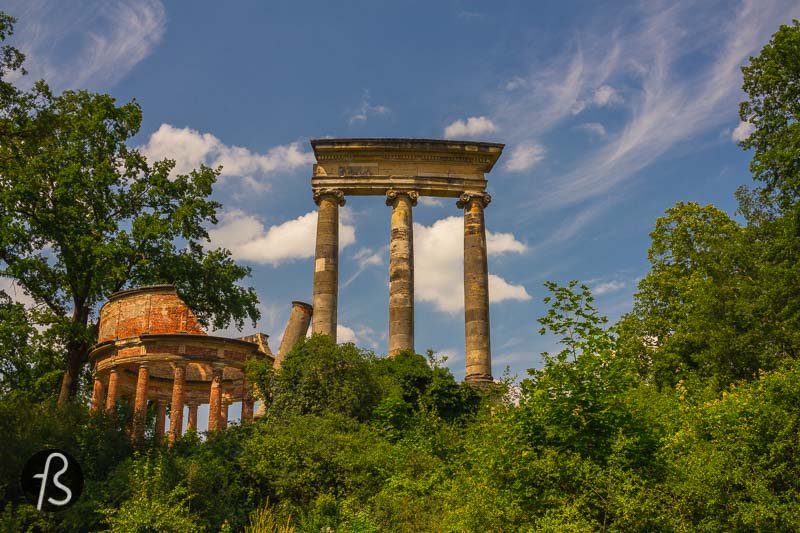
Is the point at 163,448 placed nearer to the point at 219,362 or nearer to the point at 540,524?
the point at 219,362

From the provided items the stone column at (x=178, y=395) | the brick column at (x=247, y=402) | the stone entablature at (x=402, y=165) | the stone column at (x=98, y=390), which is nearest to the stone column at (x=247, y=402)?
the brick column at (x=247, y=402)

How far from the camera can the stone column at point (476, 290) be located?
106ft

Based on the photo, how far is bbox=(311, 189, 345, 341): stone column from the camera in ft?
106

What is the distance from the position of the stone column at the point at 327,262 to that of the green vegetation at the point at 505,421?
11.6ft

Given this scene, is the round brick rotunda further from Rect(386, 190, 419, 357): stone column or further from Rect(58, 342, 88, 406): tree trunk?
Rect(386, 190, 419, 357): stone column

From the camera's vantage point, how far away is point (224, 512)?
17.5 metres

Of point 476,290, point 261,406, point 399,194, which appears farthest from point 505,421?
point 399,194

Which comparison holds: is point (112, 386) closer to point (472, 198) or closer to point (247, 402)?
point (247, 402)

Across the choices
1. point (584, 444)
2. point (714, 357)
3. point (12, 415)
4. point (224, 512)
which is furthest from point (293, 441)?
point (714, 357)

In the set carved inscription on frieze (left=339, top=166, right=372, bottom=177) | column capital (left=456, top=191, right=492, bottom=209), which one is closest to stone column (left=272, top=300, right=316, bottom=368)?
carved inscription on frieze (left=339, top=166, right=372, bottom=177)

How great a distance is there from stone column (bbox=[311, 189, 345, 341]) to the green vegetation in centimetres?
352

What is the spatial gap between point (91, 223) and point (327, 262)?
32.3 feet

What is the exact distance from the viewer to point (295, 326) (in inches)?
1214

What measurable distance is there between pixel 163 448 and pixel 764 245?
814 inches
